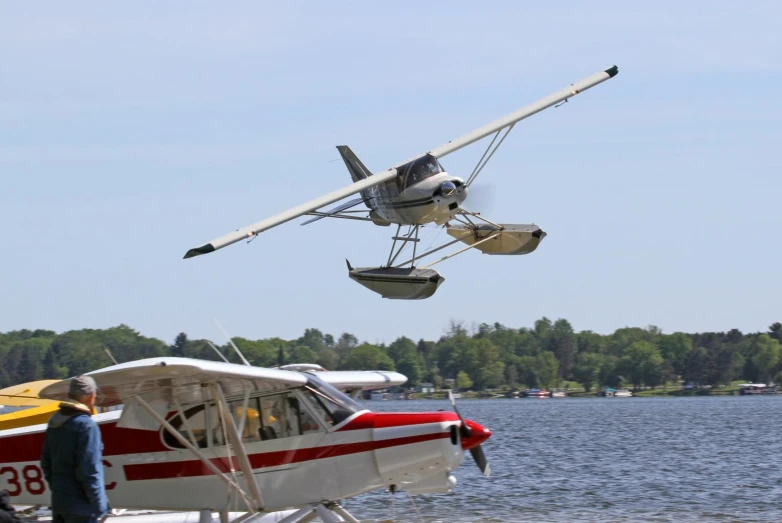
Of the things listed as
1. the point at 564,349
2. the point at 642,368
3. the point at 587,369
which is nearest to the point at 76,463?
the point at 642,368

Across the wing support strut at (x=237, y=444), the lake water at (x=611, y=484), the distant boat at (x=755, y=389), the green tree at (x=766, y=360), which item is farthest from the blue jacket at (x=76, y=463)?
the green tree at (x=766, y=360)

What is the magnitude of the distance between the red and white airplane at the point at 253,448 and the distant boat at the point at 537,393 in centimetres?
10654

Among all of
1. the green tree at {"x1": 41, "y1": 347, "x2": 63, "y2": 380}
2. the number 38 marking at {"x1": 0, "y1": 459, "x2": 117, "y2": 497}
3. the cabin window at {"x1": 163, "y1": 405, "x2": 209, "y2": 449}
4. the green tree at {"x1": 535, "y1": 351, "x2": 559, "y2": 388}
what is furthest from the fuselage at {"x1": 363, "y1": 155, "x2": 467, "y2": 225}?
the green tree at {"x1": 535, "y1": 351, "x2": 559, "y2": 388}

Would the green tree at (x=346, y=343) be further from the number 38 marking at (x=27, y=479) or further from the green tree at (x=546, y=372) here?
the number 38 marking at (x=27, y=479)

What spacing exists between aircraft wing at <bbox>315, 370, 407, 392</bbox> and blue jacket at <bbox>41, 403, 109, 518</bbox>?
534 centimetres

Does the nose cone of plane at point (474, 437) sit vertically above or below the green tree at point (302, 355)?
below

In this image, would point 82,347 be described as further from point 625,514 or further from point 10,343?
point 625,514

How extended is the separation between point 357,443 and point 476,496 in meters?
8.79

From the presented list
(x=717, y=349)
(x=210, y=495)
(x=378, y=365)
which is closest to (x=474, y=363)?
(x=378, y=365)

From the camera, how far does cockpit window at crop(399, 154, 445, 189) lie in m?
20.0

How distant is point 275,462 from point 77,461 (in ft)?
12.9

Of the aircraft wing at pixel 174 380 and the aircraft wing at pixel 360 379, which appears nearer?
the aircraft wing at pixel 174 380

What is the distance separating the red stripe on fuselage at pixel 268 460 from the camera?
9555 mm

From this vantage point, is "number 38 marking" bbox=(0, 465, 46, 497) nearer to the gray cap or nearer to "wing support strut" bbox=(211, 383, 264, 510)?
"wing support strut" bbox=(211, 383, 264, 510)
